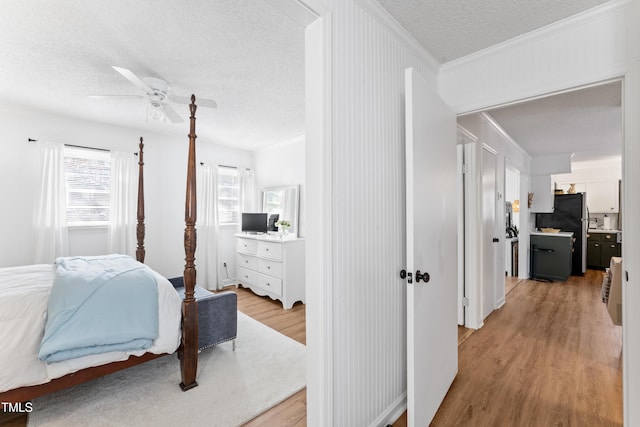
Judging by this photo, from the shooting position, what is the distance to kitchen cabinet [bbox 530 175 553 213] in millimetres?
5508

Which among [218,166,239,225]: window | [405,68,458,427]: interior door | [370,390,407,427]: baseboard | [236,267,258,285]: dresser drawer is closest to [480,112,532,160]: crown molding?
[405,68,458,427]: interior door

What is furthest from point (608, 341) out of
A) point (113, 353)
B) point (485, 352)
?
point (113, 353)

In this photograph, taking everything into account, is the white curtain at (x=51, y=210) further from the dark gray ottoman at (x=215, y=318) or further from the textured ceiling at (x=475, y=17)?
the textured ceiling at (x=475, y=17)

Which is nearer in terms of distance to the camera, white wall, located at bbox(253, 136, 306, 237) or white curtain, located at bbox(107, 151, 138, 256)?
white curtain, located at bbox(107, 151, 138, 256)

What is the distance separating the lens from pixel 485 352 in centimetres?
257

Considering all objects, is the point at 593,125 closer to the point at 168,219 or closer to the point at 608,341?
the point at 608,341

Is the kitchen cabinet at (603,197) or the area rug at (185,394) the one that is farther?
the kitchen cabinet at (603,197)

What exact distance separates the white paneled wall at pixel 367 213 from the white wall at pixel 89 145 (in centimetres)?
381

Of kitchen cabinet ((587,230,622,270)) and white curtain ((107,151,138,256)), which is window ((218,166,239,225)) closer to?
white curtain ((107,151,138,256))

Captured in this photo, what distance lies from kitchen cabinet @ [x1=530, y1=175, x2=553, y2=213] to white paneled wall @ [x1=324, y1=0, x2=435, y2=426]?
5307 mm

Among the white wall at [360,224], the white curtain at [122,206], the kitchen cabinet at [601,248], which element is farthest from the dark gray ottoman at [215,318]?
the kitchen cabinet at [601,248]

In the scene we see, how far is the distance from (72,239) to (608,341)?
20.2 feet

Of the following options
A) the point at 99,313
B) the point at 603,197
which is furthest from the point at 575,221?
the point at 99,313

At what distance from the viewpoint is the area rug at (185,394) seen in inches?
70.8
